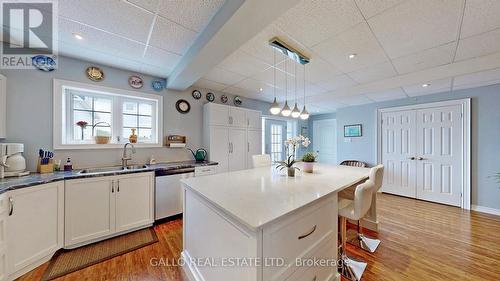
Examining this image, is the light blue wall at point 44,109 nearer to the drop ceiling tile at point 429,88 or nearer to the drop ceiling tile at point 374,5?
the drop ceiling tile at point 374,5

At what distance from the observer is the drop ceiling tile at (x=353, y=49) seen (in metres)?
1.86

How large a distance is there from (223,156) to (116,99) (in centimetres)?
203

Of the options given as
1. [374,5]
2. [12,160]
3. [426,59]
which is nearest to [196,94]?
[12,160]

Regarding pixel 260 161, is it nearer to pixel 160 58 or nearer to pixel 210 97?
pixel 210 97

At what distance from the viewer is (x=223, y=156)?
11.9 feet

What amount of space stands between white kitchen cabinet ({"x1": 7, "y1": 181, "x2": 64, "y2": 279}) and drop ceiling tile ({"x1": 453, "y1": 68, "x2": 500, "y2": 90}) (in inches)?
220

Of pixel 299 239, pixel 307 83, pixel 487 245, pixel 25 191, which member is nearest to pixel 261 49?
pixel 307 83

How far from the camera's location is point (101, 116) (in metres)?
2.75

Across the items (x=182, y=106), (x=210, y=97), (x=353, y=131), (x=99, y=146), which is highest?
(x=210, y=97)

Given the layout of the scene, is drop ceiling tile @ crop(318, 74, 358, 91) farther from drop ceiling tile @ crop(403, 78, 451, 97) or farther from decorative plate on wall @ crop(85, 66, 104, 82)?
decorative plate on wall @ crop(85, 66, 104, 82)

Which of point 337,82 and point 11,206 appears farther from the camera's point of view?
point 337,82

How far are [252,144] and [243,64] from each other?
1.96 meters

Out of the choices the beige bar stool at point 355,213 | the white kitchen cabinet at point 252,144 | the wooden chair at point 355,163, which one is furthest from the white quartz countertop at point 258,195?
the wooden chair at point 355,163

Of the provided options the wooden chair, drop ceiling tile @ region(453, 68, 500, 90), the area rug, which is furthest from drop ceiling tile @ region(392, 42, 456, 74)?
the area rug
